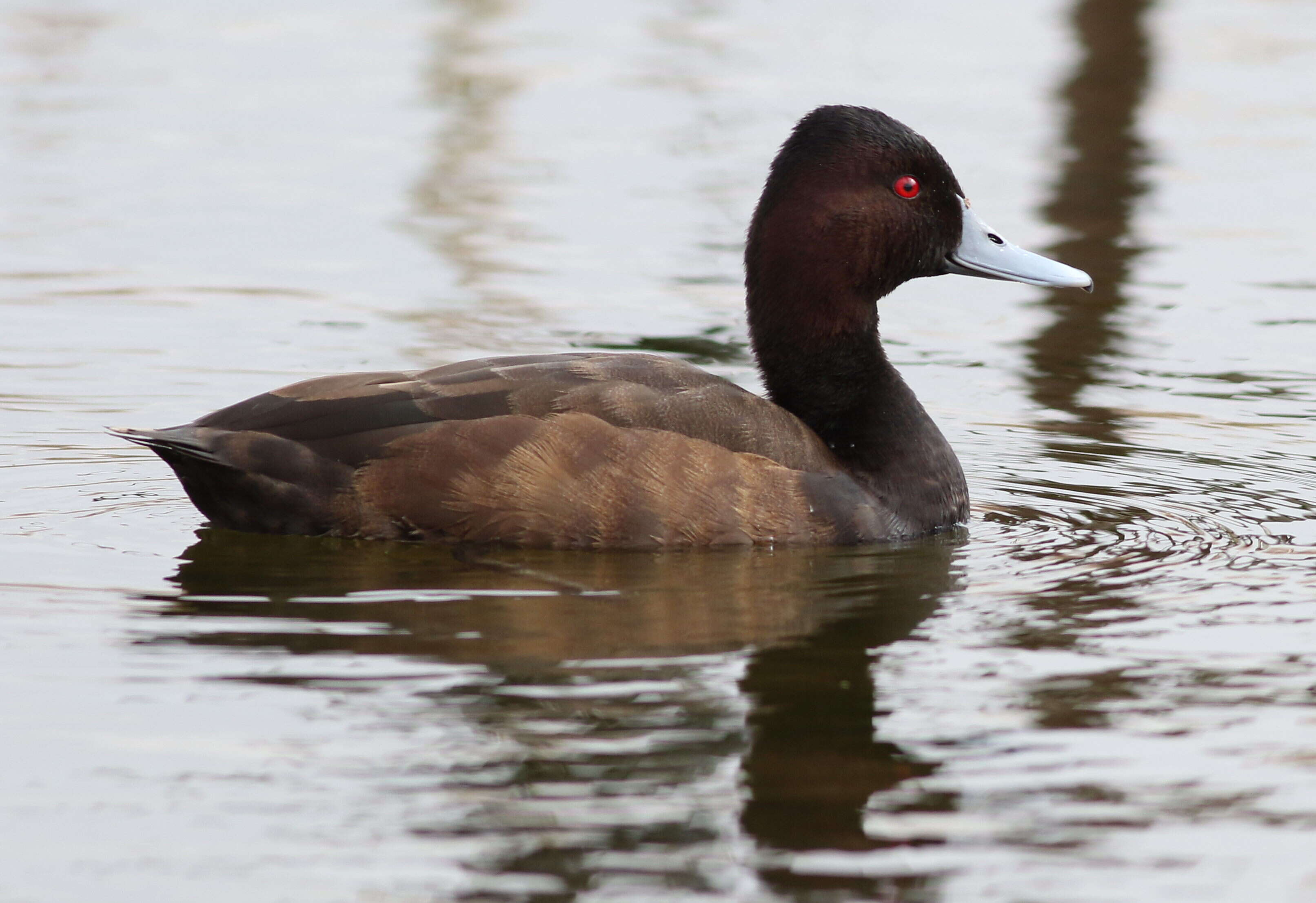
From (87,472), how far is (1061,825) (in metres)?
4.52

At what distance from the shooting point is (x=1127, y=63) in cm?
1636

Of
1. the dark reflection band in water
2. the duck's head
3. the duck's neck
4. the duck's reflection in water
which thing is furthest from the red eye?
the dark reflection band in water

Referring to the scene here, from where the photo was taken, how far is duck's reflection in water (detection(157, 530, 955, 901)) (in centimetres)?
420

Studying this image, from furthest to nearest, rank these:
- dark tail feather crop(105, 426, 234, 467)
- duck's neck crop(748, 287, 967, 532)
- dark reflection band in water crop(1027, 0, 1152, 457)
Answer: dark reflection band in water crop(1027, 0, 1152, 457) → duck's neck crop(748, 287, 967, 532) → dark tail feather crop(105, 426, 234, 467)

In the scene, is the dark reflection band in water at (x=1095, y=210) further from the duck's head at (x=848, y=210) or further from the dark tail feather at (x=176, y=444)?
the dark tail feather at (x=176, y=444)

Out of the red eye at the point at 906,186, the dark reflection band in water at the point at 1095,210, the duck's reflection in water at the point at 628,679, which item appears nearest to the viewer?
the duck's reflection in water at the point at 628,679

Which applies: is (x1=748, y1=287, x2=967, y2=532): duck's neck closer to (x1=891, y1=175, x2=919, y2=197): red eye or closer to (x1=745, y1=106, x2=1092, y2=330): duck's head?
(x1=745, y1=106, x2=1092, y2=330): duck's head

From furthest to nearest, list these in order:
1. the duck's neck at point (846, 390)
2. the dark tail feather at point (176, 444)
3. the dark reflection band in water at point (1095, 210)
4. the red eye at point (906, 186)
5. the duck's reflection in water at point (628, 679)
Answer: the dark reflection band in water at point (1095, 210) → the red eye at point (906, 186) → the duck's neck at point (846, 390) → the dark tail feather at point (176, 444) → the duck's reflection in water at point (628, 679)

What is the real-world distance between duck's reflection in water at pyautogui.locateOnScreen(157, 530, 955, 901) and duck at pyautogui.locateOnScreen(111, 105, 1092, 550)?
116 mm

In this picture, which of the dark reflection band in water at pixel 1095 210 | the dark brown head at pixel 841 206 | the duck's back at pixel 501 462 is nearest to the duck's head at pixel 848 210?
the dark brown head at pixel 841 206

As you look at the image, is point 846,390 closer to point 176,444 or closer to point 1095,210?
point 176,444

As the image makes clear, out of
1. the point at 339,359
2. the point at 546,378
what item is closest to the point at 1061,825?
the point at 546,378

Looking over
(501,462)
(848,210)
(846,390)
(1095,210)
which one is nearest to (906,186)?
(848,210)

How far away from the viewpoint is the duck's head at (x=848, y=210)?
7.08 m
